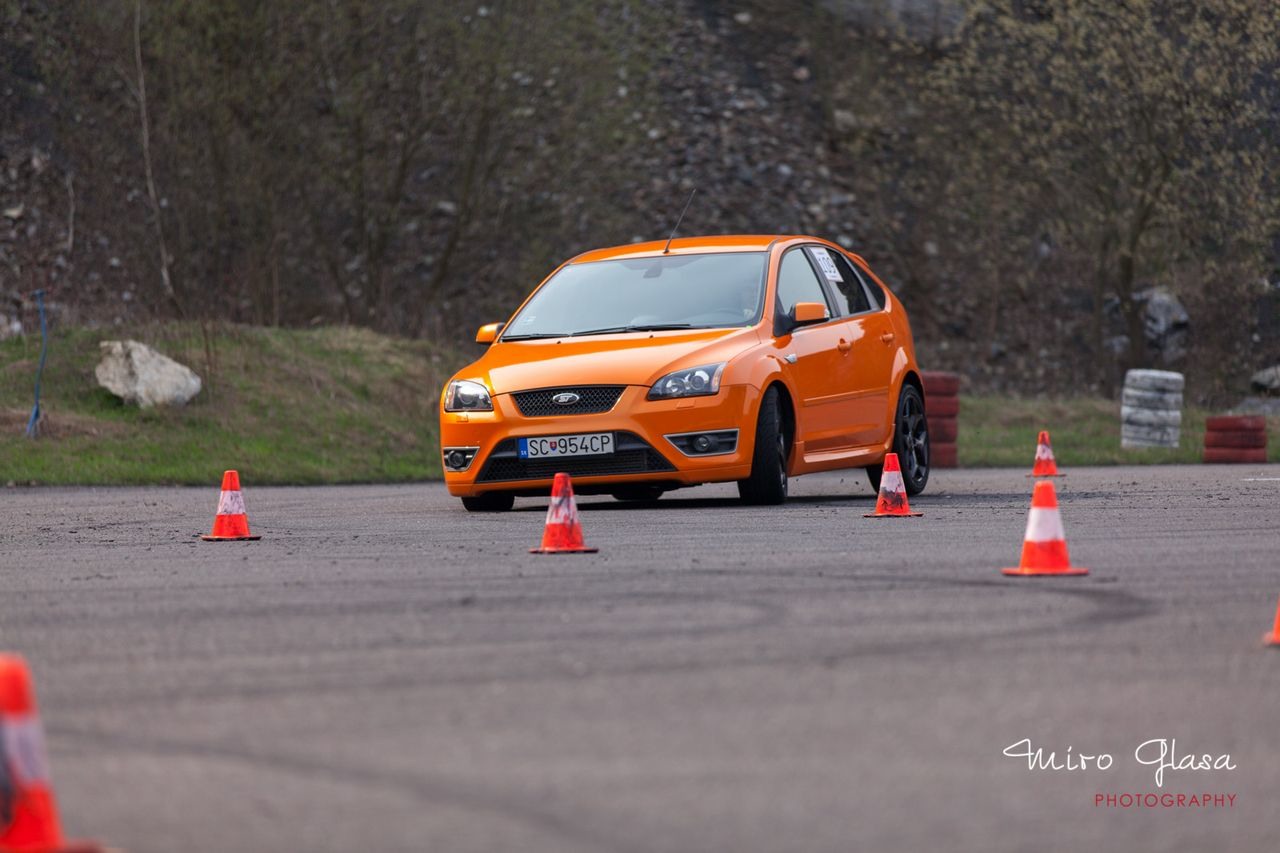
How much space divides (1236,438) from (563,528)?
16403mm

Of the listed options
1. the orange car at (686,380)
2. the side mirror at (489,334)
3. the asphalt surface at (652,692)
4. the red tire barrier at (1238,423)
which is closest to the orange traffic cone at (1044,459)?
the orange car at (686,380)

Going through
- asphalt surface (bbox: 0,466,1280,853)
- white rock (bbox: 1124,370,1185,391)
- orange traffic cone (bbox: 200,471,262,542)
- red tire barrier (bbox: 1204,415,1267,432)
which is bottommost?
asphalt surface (bbox: 0,466,1280,853)

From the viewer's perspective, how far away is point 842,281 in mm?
14953

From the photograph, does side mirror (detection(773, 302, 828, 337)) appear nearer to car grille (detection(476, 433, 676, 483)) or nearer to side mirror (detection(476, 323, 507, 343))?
car grille (detection(476, 433, 676, 483))

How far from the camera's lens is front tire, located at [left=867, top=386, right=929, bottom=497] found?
14.9 m

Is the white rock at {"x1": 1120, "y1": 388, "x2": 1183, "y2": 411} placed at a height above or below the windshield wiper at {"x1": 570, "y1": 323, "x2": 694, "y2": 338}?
above

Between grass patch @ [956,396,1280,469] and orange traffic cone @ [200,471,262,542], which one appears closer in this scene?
orange traffic cone @ [200,471,262,542]

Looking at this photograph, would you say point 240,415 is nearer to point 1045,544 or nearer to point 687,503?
point 687,503

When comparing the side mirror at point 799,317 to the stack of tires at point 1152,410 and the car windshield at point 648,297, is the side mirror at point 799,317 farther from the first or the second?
the stack of tires at point 1152,410

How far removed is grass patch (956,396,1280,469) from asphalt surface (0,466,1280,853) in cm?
1438

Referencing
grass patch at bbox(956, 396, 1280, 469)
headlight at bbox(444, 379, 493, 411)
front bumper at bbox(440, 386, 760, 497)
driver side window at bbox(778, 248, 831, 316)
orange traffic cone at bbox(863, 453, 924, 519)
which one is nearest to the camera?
orange traffic cone at bbox(863, 453, 924, 519)

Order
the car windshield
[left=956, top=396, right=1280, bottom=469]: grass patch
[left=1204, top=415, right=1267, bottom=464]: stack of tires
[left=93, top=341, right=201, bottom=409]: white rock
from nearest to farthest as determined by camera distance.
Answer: the car windshield, [left=93, top=341, right=201, bottom=409]: white rock, [left=1204, top=415, right=1267, bottom=464]: stack of tires, [left=956, top=396, right=1280, bottom=469]: grass patch

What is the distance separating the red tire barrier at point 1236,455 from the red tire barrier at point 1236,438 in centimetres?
5

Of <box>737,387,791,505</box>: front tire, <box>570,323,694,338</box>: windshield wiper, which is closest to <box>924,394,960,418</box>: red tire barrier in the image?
<box>570,323,694,338</box>: windshield wiper
